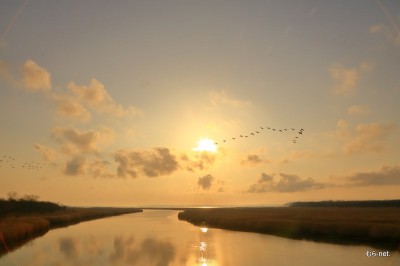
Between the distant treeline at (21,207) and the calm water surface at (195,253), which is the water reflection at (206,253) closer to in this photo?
the calm water surface at (195,253)

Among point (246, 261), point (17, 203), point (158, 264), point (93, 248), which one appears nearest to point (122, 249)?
point (93, 248)

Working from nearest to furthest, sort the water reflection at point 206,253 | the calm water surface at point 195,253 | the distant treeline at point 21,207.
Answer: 1. the calm water surface at point 195,253
2. the water reflection at point 206,253
3. the distant treeline at point 21,207

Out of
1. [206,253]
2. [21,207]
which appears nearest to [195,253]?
[206,253]

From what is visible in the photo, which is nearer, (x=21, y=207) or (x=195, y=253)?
(x=195, y=253)

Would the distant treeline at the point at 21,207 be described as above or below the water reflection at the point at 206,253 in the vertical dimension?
above

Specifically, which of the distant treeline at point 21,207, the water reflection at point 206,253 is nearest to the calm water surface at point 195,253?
the water reflection at point 206,253

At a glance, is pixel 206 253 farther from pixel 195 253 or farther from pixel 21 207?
pixel 21 207

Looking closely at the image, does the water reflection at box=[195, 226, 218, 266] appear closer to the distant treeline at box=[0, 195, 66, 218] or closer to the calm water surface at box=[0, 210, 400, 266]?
the calm water surface at box=[0, 210, 400, 266]

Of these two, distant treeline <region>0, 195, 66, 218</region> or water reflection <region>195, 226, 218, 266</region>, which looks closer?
water reflection <region>195, 226, 218, 266</region>

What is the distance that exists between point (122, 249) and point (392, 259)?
24.3m

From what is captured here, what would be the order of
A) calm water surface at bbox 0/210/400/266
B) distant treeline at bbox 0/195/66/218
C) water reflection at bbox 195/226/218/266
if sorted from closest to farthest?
calm water surface at bbox 0/210/400/266 → water reflection at bbox 195/226/218/266 → distant treeline at bbox 0/195/66/218

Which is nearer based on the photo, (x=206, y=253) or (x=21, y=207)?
(x=206, y=253)

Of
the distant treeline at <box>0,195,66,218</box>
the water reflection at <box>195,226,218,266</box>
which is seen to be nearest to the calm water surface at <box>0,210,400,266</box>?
the water reflection at <box>195,226,218,266</box>

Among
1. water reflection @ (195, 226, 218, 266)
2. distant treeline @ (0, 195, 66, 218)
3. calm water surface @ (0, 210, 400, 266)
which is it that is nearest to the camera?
calm water surface @ (0, 210, 400, 266)
